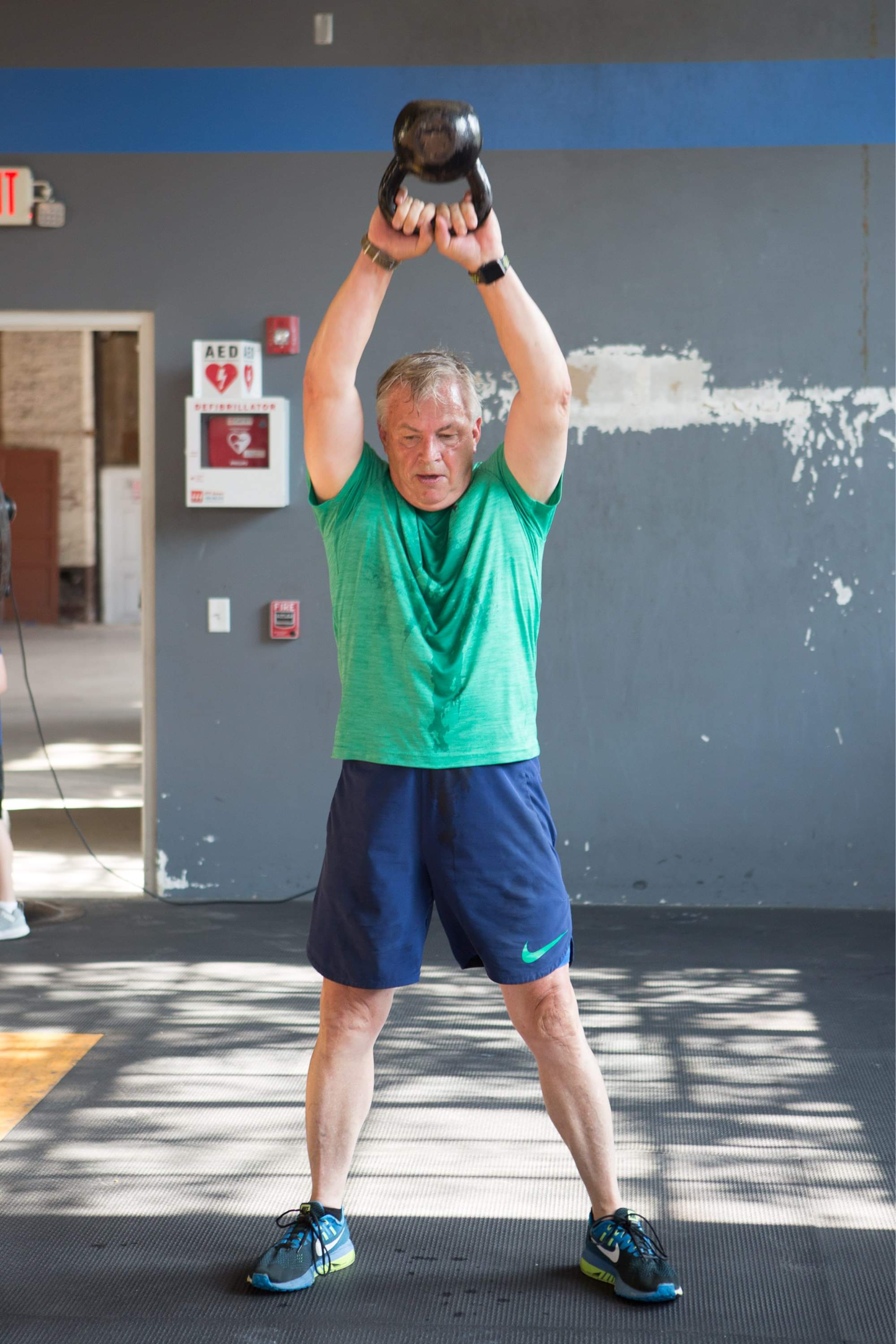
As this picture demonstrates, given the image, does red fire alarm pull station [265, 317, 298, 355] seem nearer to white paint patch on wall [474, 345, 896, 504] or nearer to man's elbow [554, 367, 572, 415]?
white paint patch on wall [474, 345, 896, 504]

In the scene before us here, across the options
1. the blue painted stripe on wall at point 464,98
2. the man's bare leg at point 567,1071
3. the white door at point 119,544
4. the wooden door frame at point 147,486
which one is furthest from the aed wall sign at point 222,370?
the white door at point 119,544

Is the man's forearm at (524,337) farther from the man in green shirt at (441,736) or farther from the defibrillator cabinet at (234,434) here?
the defibrillator cabinet at (234,434)

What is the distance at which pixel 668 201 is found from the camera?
14.4 ft

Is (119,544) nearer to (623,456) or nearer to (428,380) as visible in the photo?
(623,456)

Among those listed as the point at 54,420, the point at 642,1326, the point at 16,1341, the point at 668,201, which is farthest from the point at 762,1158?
the point at 54,420

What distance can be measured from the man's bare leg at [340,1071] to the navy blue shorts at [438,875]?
6 centimetres

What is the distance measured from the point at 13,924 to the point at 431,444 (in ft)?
8.87

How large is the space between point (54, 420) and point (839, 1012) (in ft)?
55.7

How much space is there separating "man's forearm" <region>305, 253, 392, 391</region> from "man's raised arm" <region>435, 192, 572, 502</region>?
119 mm

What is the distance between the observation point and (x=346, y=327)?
6.37 ft

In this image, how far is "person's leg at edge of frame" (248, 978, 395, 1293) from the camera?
208cm

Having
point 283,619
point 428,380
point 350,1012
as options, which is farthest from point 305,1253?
point 283,619

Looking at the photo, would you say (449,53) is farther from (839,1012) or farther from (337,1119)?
(337,1119)

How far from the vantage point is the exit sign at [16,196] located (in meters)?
4.37
